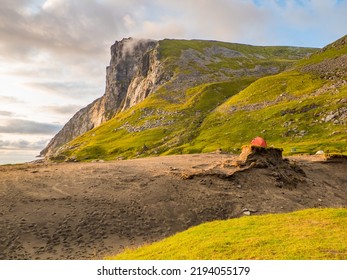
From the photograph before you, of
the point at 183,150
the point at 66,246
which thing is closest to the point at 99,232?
the point at 66,246

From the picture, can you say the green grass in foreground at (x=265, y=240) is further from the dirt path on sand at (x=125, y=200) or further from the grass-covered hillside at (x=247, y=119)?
the grass-covered hillside at (x=247, y=119)

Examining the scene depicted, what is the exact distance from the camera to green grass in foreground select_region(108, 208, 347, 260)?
61.9ft

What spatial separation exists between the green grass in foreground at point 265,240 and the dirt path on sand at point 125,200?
26.8 feet

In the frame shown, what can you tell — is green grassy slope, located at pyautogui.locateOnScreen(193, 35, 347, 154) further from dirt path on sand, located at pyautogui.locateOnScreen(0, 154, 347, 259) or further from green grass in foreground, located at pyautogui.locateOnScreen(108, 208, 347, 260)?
green grass in foreground, located at pyautogui.locateOnScreen(108, 208, 347, 260)

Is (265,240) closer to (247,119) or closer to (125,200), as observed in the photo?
(125,200)

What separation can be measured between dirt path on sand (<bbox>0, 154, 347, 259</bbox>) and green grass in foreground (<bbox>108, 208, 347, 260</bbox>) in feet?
26.8

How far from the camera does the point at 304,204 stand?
4569cm

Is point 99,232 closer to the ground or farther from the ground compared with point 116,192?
closer to the ground

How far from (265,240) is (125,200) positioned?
20759 millimetres

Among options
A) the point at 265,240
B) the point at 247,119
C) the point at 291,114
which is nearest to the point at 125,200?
the point at 265,240

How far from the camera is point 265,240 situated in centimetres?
2142

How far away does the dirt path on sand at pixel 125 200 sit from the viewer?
30766mm
